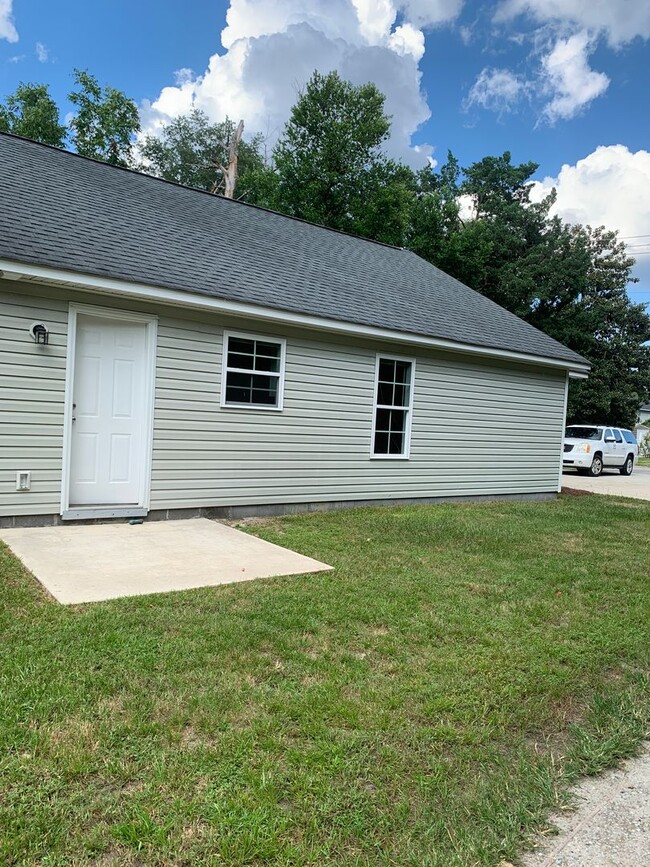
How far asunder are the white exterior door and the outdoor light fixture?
0.39 meters

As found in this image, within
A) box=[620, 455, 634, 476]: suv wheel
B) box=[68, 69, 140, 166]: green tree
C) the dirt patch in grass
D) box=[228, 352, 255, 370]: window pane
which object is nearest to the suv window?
box=[620, 455, 634, 476]: suv wheel

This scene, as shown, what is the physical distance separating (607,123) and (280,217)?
492 inches

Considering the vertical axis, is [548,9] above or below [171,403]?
above

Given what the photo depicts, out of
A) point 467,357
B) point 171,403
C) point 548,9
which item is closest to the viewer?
point 171,403

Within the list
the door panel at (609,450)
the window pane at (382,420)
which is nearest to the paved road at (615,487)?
the door panel at (609,450)

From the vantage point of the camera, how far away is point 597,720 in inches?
108

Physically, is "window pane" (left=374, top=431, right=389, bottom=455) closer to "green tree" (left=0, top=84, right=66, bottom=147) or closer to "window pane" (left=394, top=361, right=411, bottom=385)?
"window pane" (left=394, top=361, right=411, bottom=385)

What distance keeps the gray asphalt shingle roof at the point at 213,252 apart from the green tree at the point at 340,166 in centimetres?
1136

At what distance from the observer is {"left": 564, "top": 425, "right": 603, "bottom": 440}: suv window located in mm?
19205

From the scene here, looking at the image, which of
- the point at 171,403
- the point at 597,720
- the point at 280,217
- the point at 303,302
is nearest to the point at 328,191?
the point at 280,217

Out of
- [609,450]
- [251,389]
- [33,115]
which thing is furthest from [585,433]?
[33,115]

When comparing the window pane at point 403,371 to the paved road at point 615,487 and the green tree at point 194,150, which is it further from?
the green tree at point 194,150

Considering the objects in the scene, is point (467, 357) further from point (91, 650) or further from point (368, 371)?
point (91, 650)

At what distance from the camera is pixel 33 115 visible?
73.9 ft
